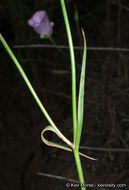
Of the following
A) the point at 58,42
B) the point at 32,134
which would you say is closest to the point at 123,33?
the point at 58,42

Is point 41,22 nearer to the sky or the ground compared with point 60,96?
nearer to the sky

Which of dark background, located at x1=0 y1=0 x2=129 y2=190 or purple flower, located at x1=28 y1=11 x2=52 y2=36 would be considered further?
dark background, located at x1=0 y1=0 x2=129 y2=190

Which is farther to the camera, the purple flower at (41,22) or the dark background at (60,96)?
the dark background at (60,96)

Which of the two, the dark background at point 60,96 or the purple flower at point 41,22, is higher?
the purple flower at point 41,22

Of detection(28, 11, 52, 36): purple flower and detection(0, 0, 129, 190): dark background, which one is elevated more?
detection(28, 11, 52, 36): purple flower

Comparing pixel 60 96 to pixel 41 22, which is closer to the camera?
pixel 41 22
